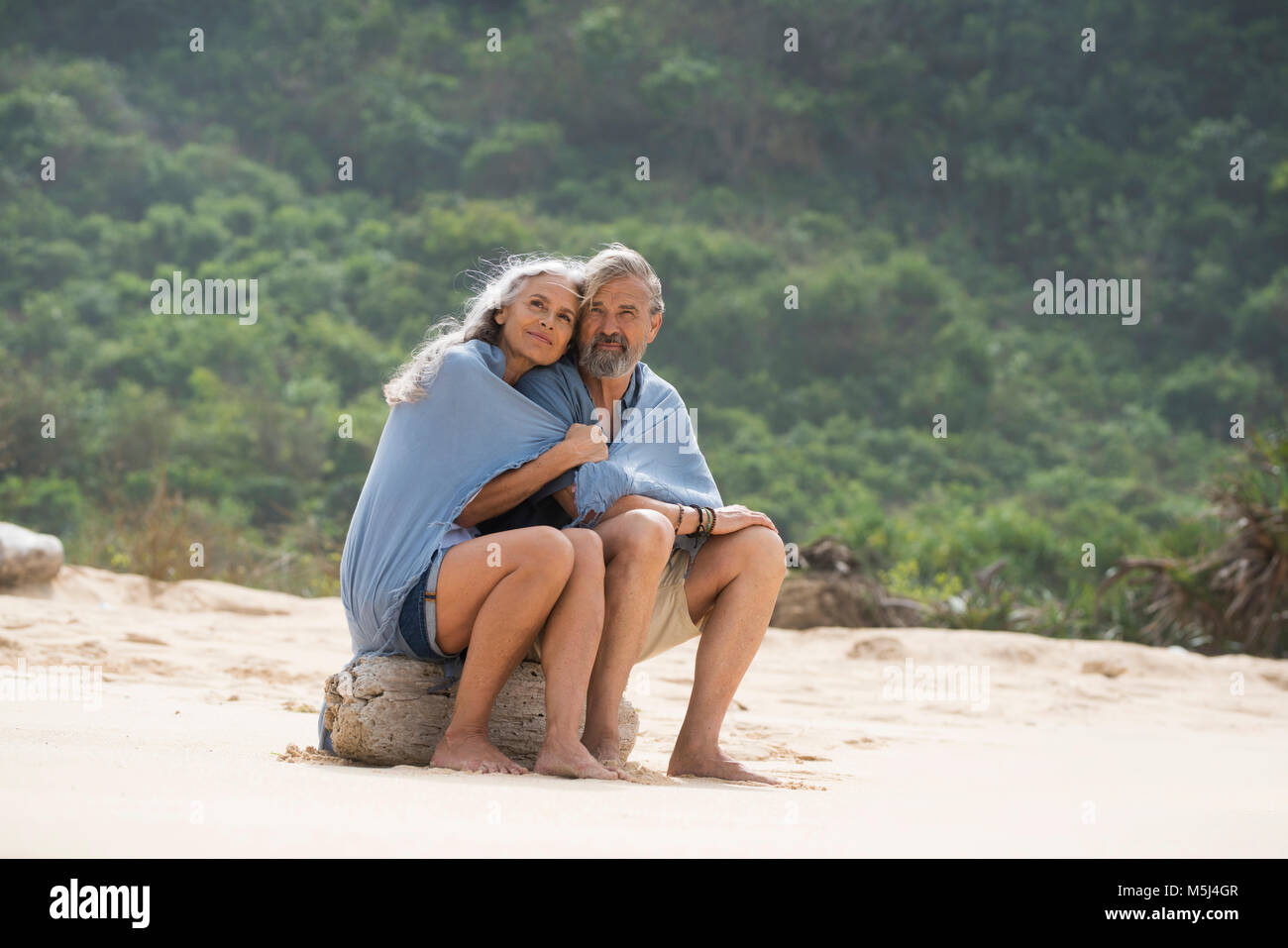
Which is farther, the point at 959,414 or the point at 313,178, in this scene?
the point at 313,178

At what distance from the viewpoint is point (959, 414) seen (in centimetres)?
2302

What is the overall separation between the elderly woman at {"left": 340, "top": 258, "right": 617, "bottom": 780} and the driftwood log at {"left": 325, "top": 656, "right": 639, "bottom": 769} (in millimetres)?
59

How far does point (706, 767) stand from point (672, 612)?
0.36 metres

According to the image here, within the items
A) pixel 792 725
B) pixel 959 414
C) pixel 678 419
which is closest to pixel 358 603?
pixel 678 419

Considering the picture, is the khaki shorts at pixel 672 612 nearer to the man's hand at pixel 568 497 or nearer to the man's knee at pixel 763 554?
the man's knee at pixel 763 554

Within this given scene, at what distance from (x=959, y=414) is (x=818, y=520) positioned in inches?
204

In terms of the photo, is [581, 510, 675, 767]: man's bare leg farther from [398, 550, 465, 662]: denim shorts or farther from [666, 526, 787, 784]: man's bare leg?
[398, 550, 465, 662]: denim shorts

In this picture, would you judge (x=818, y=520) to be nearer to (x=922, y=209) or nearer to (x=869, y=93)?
(x=922, y=209)

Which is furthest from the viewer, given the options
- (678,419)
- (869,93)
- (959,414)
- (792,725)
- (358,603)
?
(869,93)

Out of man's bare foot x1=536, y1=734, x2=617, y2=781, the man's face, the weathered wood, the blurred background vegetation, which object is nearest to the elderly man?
the man's face

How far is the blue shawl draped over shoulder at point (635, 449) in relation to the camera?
276 cm

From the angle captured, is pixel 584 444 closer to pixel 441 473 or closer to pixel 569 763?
pixel 441 473

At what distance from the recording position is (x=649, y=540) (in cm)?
260
